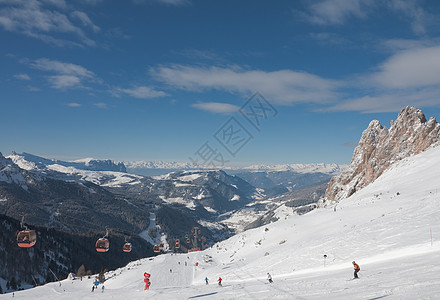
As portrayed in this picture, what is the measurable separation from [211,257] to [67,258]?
133 m

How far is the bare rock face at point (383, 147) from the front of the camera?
7806cm

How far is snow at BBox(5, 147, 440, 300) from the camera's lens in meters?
17.8

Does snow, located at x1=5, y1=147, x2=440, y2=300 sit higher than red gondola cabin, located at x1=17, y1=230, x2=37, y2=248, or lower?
lower

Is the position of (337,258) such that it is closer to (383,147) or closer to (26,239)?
(26,239)

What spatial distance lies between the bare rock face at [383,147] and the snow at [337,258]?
14013 mm

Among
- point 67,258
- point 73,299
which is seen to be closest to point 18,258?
point 67,258

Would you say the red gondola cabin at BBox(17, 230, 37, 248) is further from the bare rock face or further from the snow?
the bare rock face

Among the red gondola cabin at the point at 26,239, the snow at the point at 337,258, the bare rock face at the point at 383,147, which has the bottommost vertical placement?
the snow at the point at 337,258

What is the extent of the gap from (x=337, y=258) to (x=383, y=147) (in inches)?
2746

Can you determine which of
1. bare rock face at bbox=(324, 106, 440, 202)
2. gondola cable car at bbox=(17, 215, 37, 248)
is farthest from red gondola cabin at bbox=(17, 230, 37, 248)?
bare rock face at bbox=(324, 106, 440, 202)

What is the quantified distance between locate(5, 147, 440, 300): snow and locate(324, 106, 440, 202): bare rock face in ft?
46.0

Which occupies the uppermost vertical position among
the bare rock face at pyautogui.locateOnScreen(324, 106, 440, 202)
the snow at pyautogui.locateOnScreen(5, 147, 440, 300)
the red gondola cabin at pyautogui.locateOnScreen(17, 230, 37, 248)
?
the bare rock face at pyautogui.locateOnScreen(324, 106, 440, 202)

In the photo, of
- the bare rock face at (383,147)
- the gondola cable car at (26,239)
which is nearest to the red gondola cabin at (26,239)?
the gondola cable car at (26,239)

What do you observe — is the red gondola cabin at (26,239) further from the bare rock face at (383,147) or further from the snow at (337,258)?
the bare rock face at (383,147)
